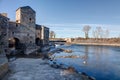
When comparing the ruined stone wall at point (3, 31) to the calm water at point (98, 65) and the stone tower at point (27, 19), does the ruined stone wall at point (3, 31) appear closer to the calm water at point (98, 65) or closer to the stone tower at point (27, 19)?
the stone tower at point (27, 19)

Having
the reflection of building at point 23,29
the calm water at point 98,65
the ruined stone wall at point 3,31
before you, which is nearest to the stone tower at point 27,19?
the reflection of building at point 23,29

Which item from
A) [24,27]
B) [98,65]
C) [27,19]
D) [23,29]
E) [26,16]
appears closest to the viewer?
[98,65]

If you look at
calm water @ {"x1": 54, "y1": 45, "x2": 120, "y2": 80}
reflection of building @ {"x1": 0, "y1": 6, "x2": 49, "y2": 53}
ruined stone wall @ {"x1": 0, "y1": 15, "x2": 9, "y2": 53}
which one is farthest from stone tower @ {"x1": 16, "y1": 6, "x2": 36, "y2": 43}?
calm water @ {"x1": 54, "y1": 45, "x2": 120, "y2": 80}

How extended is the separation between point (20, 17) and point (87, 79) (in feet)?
82.7

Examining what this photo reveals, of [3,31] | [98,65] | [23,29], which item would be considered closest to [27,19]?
[23,29]

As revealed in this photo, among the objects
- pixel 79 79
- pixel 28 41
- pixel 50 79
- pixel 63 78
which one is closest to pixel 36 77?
pixel 50 79

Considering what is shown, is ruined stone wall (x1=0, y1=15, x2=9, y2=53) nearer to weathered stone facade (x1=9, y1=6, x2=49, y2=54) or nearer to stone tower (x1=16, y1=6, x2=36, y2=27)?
weathered stone facade (x1=9, y1=6, x2=49, y2=54)

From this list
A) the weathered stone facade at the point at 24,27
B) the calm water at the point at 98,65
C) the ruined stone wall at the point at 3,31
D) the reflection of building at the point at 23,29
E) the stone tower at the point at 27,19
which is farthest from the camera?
the stone tower at the point at 27,19

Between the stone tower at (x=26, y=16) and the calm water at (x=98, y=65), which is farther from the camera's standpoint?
the stone tower at (x=26, y=16)

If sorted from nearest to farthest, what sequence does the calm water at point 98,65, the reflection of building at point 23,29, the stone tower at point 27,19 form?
the calm water at point 98,65 → the reflection of building at point 23,29 → the stone tower at point 27,19

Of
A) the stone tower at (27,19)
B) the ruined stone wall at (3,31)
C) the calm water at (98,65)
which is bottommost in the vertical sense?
the calm water at (98,65)

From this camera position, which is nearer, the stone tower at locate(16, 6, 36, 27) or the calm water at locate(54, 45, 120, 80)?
the calm water at locate(54, 45, 120, 80)

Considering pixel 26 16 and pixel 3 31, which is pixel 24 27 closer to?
pixel 26 16

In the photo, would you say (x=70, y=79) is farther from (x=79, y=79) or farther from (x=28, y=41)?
(x=28, y=41)
